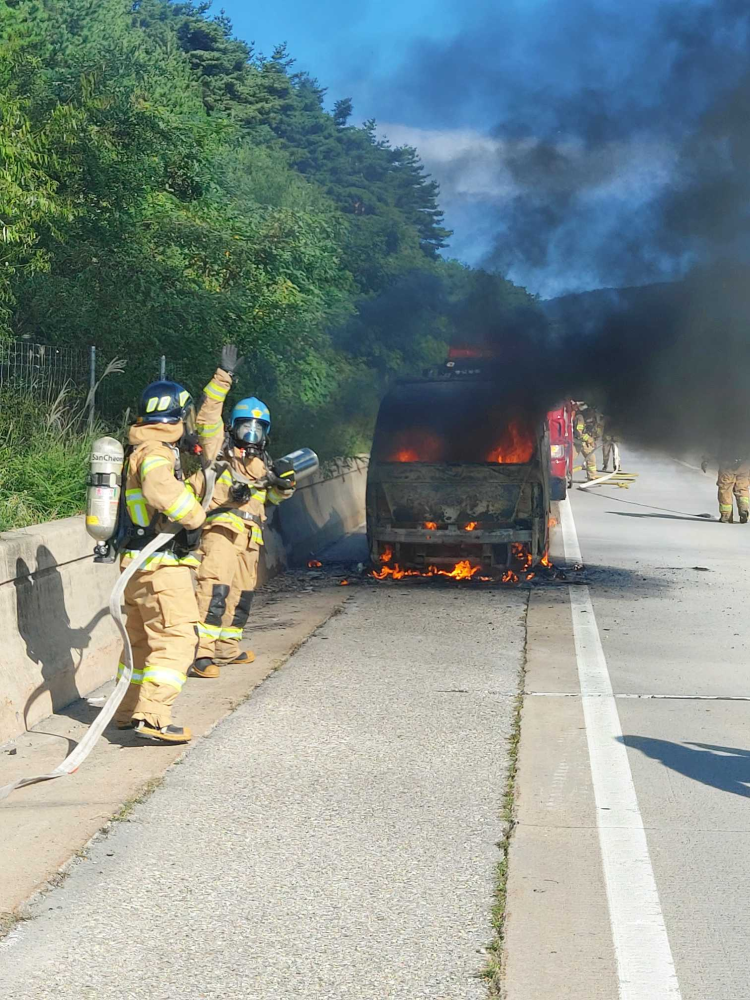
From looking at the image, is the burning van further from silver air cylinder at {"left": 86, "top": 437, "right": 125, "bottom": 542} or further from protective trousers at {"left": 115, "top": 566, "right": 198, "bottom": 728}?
silver air cylinder at {"left": 86, "top": 437, "right": 125, "bottom": 542}

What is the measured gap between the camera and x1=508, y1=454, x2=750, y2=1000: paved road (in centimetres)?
395

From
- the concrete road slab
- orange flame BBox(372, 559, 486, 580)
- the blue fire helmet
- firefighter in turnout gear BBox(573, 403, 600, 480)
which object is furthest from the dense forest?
firefighter in turnout gear BBox(573, 403, 600, 480)

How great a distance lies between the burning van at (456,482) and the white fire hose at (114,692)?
6602 millimetres

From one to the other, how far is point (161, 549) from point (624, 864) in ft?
10.00

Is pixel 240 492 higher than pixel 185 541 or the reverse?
higher

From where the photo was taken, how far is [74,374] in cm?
1316

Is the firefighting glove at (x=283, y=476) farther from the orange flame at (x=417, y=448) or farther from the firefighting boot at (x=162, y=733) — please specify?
the orange flame at (x=417, y=448)

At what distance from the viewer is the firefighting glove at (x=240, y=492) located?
341 inches

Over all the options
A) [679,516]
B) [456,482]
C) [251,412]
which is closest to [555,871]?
[251,412]

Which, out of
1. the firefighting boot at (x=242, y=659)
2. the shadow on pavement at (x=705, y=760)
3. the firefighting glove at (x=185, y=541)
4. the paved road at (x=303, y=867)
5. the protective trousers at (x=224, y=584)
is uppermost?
the firefighting glove at (x=185, y=541)

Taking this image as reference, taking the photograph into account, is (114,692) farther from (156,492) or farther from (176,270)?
(176,270)

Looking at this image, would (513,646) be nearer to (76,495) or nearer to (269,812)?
(76,495)

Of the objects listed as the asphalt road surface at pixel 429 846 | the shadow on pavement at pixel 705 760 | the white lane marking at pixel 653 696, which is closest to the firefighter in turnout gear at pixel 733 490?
the asphalt road surface at pixel 429 846

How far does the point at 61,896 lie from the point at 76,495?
5.61 m
